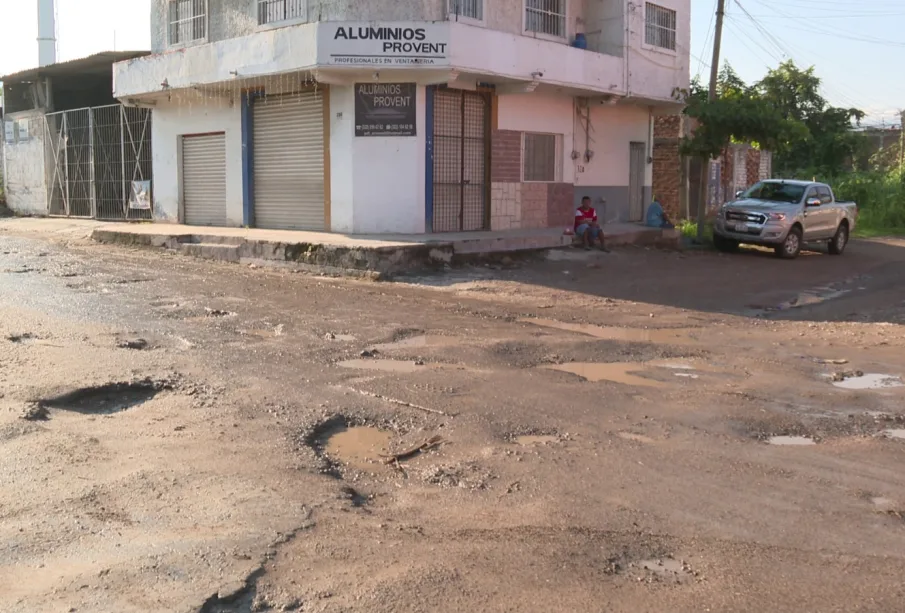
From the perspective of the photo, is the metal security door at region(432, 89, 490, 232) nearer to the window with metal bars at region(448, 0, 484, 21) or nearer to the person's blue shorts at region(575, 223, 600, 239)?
the window with metal bars at region(448, 0, 484, 21)

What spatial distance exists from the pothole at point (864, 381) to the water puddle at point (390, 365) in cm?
328

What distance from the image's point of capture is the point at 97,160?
25.4 metres

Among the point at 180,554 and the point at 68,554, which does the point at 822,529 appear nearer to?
the point at 180,554

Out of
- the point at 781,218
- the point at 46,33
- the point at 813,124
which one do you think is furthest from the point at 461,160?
the point at 813,124

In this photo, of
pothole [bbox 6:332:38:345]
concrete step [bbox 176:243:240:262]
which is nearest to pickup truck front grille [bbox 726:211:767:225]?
concrete step [bbox 176:243:240:262]

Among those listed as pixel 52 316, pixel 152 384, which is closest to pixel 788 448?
pixel 152 384

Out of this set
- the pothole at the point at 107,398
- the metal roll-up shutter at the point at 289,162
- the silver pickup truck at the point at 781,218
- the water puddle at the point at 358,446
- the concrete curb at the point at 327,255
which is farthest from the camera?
the silver pickup truck at the point at 781,218

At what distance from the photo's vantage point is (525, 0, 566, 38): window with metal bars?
1922 centimetres

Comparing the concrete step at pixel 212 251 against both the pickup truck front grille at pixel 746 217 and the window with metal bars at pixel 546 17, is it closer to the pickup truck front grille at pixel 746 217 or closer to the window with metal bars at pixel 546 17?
the window with metal bars at pixel 546 17

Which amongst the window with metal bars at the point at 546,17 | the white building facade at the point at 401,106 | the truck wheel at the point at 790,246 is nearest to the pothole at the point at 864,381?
the white building facade at the point at 401,106

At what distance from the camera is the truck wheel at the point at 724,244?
19000 millimetres

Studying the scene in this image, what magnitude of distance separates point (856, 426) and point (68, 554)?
15.8 feet

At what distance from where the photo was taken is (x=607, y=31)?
21.0m

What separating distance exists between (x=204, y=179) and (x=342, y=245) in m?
8.42
